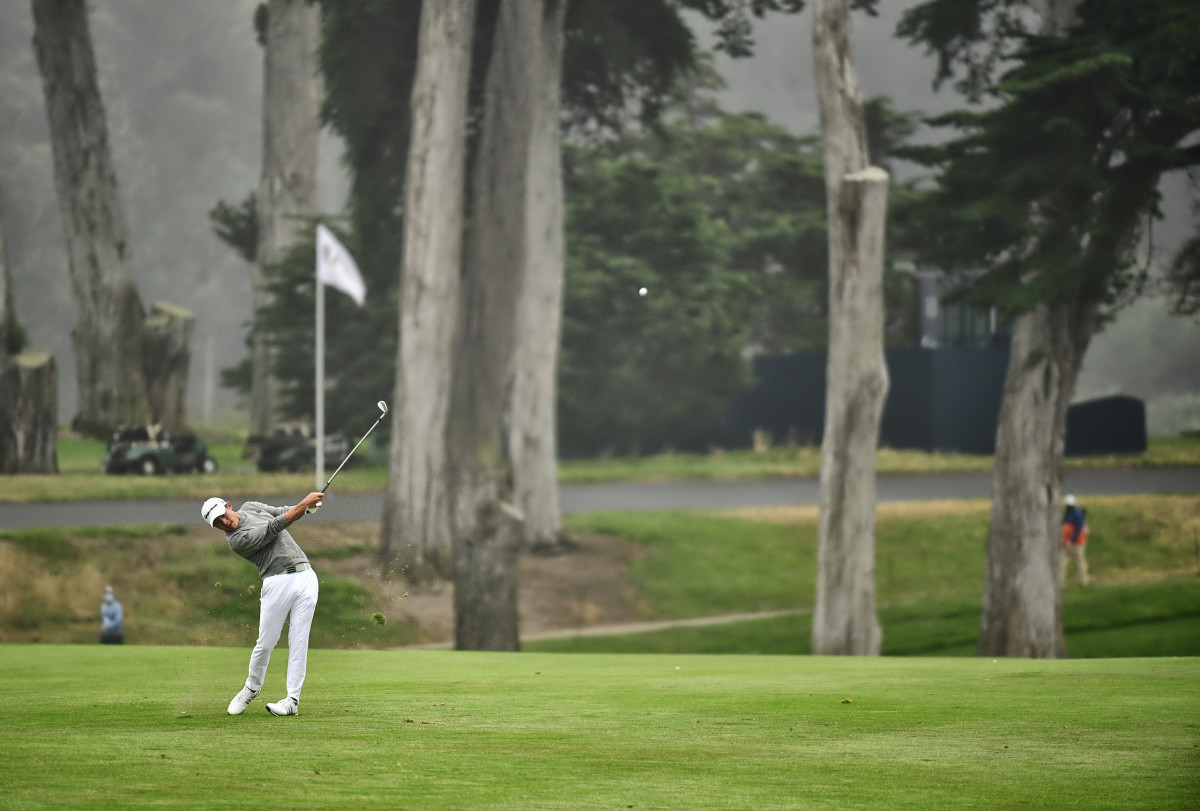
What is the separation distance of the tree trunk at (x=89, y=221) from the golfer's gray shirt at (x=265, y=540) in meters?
28.3

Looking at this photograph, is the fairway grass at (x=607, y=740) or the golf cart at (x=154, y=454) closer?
the fairway grass at (x=607, y=740)

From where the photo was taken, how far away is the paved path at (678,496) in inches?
1226

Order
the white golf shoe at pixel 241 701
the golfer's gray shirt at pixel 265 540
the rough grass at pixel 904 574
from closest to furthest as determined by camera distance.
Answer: the golfer's gray shirt at pixel 265 540 → the white golf shoe at pixel 241 701 → the rough grass at pixel 904 574

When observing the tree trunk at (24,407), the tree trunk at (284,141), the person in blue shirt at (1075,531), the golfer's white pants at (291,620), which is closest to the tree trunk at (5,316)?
the tree trunk at (24,407)

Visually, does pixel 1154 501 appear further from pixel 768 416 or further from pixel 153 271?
pixel 153 271

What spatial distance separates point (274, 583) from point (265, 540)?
317 mm

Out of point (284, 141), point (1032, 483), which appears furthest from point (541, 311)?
point (284, 141)

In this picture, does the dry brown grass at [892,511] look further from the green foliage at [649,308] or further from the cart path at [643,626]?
the green foliage at [649,308]

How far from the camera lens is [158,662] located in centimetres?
1548

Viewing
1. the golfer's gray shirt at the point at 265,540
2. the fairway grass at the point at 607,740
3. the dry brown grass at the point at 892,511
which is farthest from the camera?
the dry brown grass at the point at 892,511

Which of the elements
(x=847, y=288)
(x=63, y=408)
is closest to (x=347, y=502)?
(x=63, y=408)

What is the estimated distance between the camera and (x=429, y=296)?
94.6ft

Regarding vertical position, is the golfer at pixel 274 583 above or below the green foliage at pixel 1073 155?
below

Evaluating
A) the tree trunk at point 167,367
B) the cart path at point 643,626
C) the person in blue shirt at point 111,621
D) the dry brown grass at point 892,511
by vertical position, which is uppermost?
the tree trunk at point 167,367
